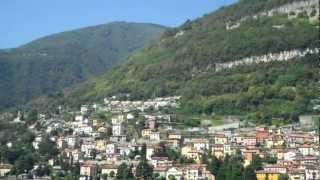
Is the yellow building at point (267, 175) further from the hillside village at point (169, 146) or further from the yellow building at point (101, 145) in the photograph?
→ the yellow building at point (101, 145)

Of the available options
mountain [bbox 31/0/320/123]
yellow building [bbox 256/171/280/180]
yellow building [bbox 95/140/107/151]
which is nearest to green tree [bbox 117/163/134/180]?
yellow building [bbox 256/171/280/180]

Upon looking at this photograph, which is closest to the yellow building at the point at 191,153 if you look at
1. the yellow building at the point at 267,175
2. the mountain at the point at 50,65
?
the yellow building at the point at 267,175

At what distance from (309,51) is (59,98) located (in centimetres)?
2948

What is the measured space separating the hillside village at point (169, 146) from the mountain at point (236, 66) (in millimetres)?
3986

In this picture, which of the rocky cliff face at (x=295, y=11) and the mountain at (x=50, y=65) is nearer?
the rocky cliff face at (x=295, y=11)

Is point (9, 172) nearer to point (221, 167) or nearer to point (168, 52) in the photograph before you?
point (221, 167)

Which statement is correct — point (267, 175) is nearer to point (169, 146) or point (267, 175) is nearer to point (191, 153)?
point (191, 153)

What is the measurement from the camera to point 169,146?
53.6 metres

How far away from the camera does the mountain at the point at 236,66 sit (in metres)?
63.2

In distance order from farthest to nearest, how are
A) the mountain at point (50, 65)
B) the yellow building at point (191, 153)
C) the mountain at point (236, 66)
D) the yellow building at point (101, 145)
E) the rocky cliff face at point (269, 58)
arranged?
the mountain at point (50, 65)
the rocky cliff face at point (269, 58)
the mountain at point (236, 66)
the yellow building at point (101, 145)
the yellow building at point (191, 153)

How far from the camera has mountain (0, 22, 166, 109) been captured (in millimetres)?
132625

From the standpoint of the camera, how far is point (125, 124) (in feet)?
201

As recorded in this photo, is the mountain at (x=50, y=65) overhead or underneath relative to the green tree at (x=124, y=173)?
overhead

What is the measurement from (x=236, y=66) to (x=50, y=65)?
81.0 metres
